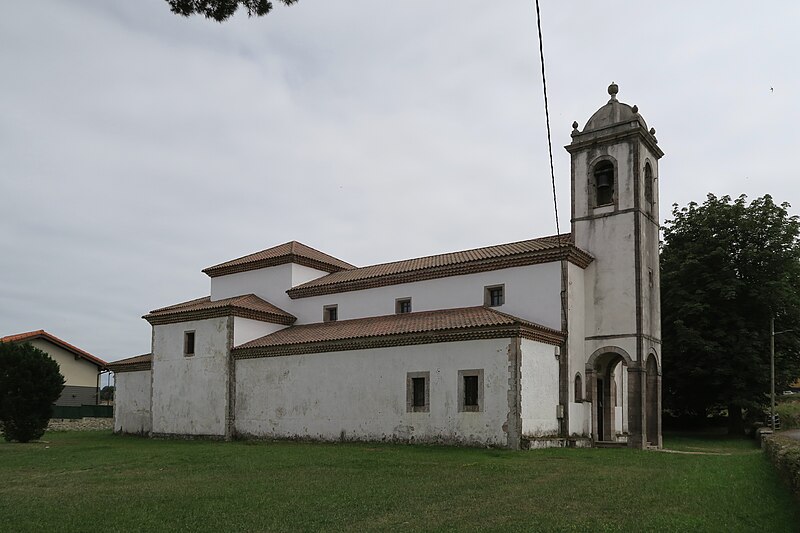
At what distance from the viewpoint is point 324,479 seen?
584 inches

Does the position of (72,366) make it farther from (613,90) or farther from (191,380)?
(613,90)

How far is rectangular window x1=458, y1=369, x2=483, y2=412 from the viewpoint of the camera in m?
23.2

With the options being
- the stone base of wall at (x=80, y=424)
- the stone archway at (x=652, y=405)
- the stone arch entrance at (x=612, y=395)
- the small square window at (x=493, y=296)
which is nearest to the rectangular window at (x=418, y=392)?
the small square window at (x=493, y=296)

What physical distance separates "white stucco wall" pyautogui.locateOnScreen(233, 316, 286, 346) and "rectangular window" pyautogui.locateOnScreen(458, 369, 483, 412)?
1095 cm

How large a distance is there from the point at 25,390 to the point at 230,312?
8235 millimetres

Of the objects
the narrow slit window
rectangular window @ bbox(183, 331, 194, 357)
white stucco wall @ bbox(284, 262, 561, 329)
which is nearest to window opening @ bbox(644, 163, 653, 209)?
white stucco wall @ bbox(284, 262, 561, 329)

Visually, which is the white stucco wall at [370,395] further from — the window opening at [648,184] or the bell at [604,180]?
the window opening at [648,184]

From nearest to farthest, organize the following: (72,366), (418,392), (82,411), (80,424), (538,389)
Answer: (538,389) < (418,392) < (80,424) < (82,411) < (72,366)

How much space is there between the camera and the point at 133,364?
35.8 meters

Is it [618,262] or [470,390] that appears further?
[618,262]

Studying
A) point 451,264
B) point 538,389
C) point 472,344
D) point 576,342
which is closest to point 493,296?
point 451,264

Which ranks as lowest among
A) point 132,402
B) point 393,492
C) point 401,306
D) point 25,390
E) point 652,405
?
point 132,402

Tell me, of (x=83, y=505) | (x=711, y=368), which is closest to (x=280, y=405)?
(x=83, y=505)

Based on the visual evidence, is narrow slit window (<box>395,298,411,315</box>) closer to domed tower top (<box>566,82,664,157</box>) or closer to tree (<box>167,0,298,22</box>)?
domed tower top (<box>566,82,664,157</box>)
